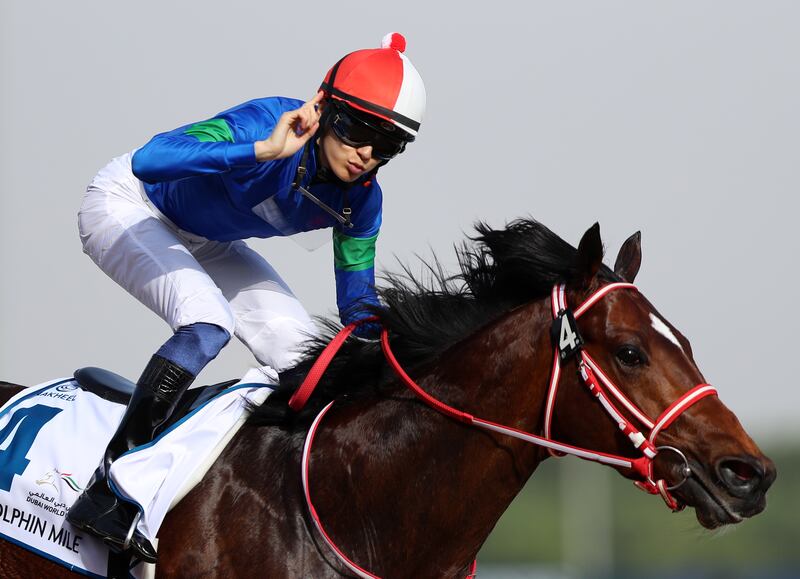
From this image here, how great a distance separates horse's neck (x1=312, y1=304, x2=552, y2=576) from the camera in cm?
271

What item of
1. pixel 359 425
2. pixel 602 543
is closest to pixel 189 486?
pixel 359 425

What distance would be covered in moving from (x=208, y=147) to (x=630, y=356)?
1.34 meters

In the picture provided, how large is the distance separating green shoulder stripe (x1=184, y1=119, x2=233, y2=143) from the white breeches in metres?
0.40

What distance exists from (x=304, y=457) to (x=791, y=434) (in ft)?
26.8

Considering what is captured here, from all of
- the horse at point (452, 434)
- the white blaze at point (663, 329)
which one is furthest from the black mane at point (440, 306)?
the white blaze at point (663, 329)

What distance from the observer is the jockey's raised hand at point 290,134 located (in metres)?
2.85

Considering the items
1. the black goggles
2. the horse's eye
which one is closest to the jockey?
the black goggles

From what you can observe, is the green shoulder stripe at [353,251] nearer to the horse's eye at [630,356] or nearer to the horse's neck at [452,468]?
the horse's neck at [452,468]

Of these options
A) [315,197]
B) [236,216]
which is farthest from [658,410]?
[236,216]

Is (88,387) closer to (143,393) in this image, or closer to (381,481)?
(143,393)

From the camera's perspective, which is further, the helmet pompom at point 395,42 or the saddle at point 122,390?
the helmet pompom at point 395,42

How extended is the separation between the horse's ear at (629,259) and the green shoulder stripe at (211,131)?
128 cm

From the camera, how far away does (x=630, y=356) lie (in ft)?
8.33

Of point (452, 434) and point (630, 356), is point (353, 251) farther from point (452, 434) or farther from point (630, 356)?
point (630, 356)
